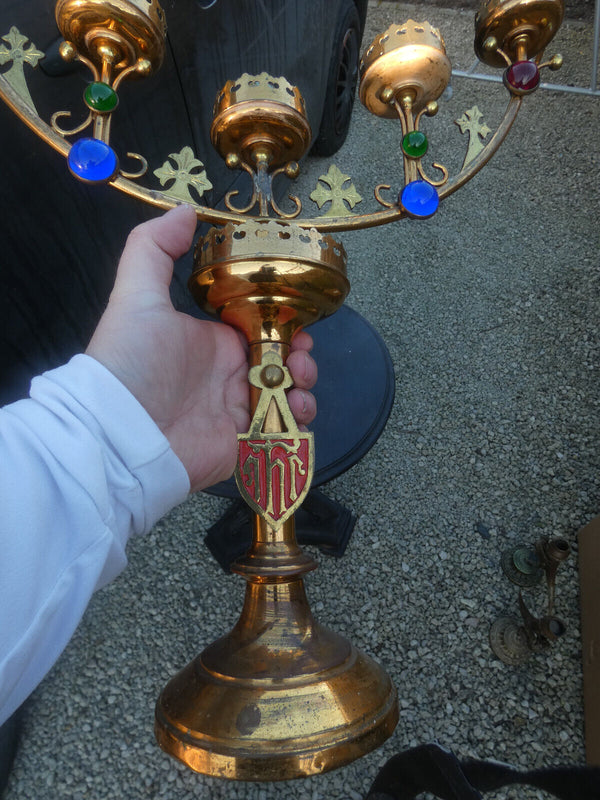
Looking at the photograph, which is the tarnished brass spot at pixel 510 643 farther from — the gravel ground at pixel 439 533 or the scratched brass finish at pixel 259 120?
the scratched brass finish at pixel 259 120

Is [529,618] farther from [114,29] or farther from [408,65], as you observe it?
[114,29]

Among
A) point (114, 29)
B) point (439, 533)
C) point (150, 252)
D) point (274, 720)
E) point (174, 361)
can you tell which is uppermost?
point (114, 29)

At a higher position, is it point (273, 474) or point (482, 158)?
point (482, 158)

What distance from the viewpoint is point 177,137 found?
5.04ft

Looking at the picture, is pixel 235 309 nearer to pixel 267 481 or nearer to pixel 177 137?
pixel 267 481

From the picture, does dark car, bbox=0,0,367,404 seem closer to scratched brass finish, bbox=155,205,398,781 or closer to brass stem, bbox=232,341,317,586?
scratched brass finish, bbox=155,205,398,781

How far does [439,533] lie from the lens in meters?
1.75

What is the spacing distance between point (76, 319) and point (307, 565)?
38.1 inches

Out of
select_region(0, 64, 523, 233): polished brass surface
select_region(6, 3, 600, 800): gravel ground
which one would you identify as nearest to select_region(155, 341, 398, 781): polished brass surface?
select_region(0, 64, 523, 233): polished brass surface

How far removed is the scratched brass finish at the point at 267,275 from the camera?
81 centimetres

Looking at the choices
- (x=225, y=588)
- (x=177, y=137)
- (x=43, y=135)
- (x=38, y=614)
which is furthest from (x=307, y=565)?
(x=177, y=137)


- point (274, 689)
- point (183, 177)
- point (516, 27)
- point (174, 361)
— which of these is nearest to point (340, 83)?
point (516, 27)

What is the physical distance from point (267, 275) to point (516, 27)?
587 millimetres

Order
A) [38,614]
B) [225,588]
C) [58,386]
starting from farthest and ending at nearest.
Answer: [225,588], [58,386], [38,614]
